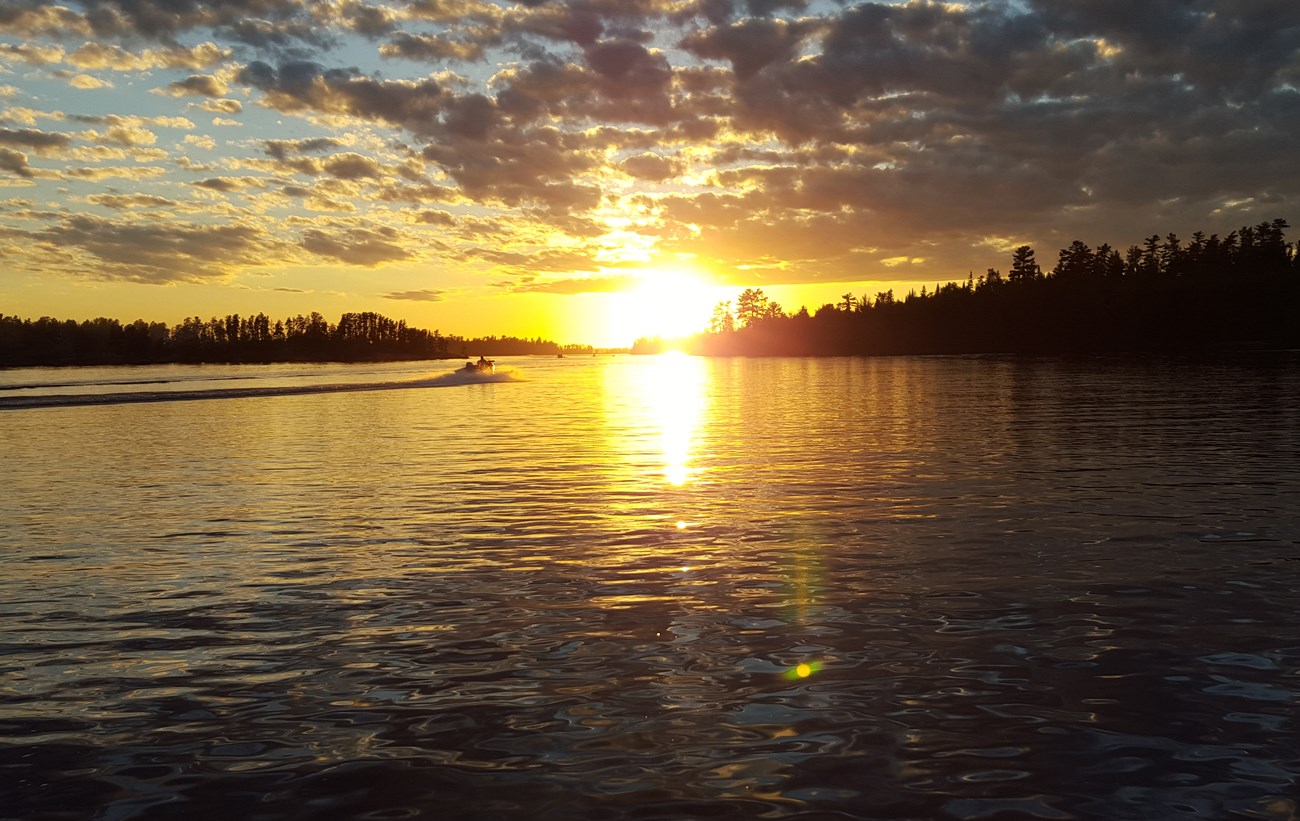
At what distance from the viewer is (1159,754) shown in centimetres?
738

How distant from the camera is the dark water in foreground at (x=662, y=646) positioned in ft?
22.9

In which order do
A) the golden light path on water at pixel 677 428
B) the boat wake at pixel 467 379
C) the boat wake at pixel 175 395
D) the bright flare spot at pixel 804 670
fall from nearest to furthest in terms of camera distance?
the bright flare spot at pixel 804 670
the golden light path on water at pixel 677 428
the boat wake at pixel 175 395
the boat wake at pixel 467 379

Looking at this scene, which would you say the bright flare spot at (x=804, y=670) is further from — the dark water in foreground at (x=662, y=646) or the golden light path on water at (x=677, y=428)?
the golden light path on water at (x=677, y=428)

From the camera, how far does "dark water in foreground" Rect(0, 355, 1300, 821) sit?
6988 millimetres

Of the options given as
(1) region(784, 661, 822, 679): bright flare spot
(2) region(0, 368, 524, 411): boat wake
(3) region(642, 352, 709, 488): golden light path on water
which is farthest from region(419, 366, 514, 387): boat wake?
(1) region(784, 661, 822, 679): bright flare spot

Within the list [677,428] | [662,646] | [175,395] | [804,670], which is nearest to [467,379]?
[175,395]

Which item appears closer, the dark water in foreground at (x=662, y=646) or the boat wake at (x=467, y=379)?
the dark water in foreground at (x=662, y=646)

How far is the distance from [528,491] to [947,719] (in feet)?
56.7

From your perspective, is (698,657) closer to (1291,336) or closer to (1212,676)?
(1212,676)

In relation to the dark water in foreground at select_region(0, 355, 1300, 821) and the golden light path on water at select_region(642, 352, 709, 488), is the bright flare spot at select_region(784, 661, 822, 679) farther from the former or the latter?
the golden light path on water at select_region(642, 352, 709, 488)

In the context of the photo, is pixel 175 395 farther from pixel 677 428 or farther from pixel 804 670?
pixel 804 670

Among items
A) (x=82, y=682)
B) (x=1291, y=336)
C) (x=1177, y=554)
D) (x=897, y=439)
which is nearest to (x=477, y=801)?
(x=82, y=682)

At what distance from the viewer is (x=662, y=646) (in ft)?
34.4

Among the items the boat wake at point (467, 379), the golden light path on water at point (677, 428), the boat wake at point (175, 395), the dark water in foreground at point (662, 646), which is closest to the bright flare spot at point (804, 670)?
the dark water in foreground at point (662, 646)
